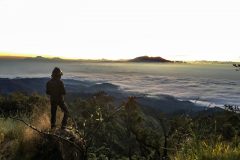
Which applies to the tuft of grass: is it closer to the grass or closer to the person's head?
the grass

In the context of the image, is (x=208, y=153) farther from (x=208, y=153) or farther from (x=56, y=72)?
(x=56, y=72)

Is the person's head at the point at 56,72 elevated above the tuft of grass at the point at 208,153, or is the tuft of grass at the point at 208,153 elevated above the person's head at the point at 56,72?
the person's head at the point at 56,72

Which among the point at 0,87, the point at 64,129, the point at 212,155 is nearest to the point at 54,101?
the point at 64,129

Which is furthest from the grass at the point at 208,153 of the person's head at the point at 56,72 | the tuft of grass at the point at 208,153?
the person's head at the point at 56,72

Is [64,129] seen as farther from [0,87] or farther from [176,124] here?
[0,87]

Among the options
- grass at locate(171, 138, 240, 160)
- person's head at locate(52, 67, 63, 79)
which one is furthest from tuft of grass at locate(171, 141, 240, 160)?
person's head at locate(52, 67, 63, 79)

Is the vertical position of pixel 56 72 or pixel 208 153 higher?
pixel 56 72

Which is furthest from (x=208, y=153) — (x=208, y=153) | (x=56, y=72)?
(x=56, y=72)

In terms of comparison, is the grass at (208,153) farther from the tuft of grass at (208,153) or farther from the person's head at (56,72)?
the person's head at (56,72)

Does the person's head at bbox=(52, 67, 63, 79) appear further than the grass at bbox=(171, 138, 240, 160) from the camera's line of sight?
Yes

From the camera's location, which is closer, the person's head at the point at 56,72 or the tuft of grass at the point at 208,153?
the tuft of grass at the point at 208,153

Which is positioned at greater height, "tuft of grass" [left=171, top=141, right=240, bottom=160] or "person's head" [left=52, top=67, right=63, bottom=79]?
"person's head" [left=52, top=67, right=63, bottom=79]

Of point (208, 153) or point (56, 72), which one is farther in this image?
point (56, 72)

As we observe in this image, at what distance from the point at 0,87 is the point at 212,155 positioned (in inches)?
4286
